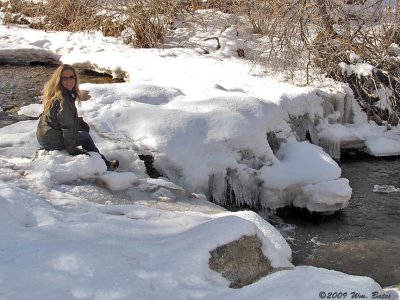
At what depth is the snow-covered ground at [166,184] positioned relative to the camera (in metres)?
2.87

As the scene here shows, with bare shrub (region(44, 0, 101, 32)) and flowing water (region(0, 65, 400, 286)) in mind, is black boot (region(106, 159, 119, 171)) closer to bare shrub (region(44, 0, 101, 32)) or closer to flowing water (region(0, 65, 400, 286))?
flowing water (region(0, 65, 400, 286))

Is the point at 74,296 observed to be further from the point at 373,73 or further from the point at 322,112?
the point at 373,73

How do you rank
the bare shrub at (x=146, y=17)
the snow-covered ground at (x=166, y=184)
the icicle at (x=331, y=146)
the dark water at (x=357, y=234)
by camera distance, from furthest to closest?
the bare shrub at (x=146, y=17)
the icicle at (x=331, y=146)
the dark water at (x=357, y=234)
the snow-covered ground at (x=166, y=184)

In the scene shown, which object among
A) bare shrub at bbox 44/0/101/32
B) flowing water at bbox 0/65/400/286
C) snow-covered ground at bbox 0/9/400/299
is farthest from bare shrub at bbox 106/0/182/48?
flowing water at bbox 0/65/400/286

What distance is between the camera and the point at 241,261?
349 cm

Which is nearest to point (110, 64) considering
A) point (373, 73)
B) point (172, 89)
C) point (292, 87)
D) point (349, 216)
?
point (172, 89)

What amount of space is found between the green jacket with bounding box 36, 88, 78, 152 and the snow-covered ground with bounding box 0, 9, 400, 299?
15cm

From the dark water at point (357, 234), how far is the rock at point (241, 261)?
1379 millimetres

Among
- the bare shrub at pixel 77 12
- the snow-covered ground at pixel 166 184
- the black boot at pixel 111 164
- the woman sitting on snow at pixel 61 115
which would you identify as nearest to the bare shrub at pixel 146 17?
the bare shrub at pixel 77 12

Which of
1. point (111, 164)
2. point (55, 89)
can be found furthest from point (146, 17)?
point (55, 89)

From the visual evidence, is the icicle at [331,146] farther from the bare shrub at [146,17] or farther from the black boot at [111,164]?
the bare shrub at [146,17]

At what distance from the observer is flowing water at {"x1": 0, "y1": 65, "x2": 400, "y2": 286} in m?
4.88

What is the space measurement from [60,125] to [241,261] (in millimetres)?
2323

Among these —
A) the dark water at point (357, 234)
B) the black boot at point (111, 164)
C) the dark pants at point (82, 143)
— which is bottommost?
the dark water at point (357, 234)
